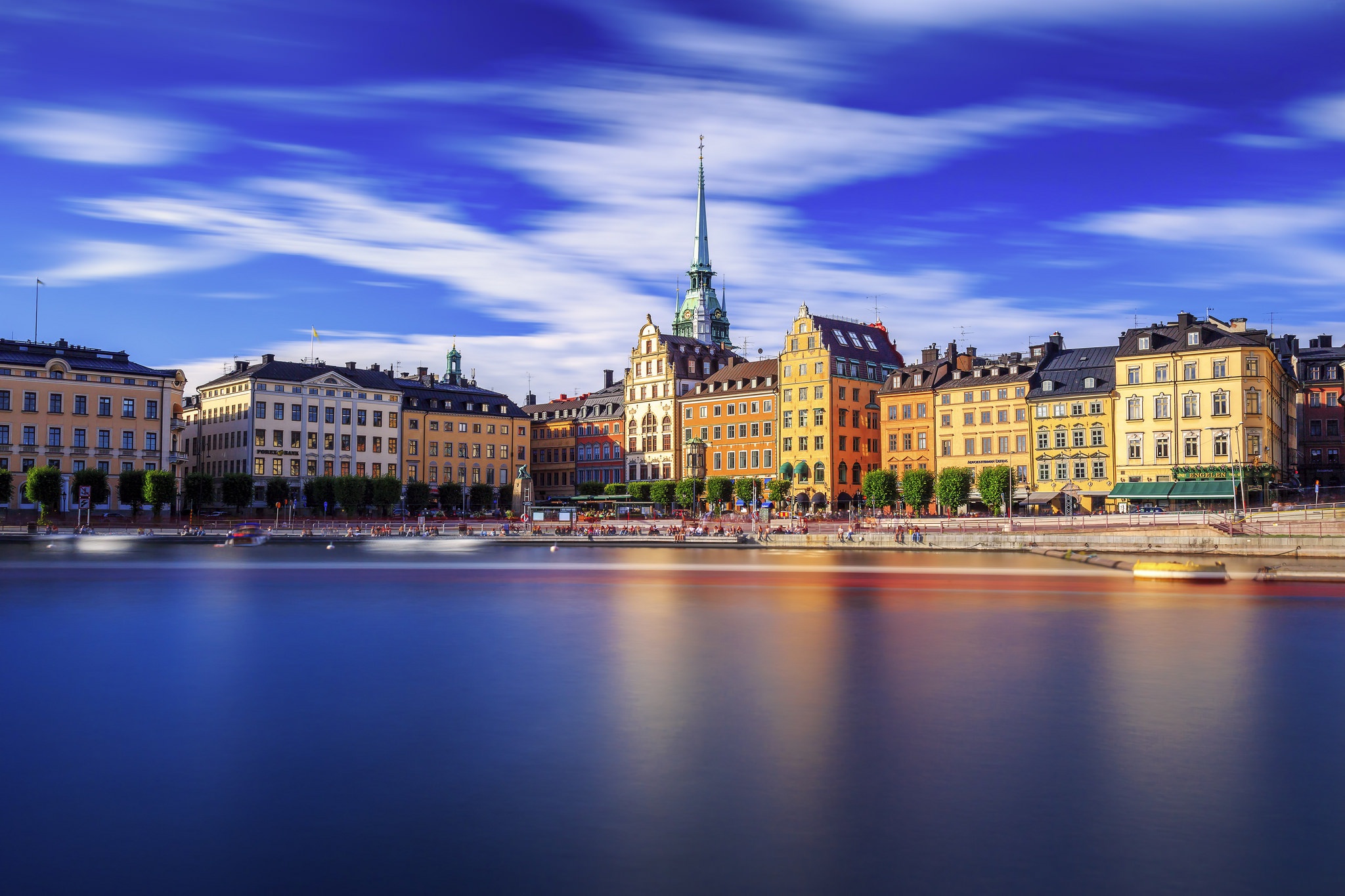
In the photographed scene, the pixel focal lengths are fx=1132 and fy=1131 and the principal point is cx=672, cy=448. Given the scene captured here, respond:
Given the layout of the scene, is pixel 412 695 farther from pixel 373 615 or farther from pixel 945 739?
pixel 373 615

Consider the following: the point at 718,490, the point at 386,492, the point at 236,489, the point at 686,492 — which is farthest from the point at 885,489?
the point at 236,489

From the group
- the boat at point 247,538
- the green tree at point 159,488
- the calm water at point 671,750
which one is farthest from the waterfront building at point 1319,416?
the green tree at point 159,488

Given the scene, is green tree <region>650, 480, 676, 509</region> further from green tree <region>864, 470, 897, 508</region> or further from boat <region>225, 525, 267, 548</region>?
boat <region>225, 525, 267, 548</region>

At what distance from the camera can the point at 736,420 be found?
431 feet

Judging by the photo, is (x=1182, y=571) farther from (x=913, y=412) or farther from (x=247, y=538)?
(x=247, y=538)

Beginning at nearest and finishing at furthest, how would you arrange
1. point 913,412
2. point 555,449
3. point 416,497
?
point 913,412 → point 416,497 → point 555,449

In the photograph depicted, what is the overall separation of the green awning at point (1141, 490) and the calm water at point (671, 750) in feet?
159

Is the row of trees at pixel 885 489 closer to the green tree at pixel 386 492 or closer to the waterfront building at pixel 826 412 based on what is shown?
the waterfront building at pixel 826 412

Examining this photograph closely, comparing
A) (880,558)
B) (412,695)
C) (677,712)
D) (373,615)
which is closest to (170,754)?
(412,695)

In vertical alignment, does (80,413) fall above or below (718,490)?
above

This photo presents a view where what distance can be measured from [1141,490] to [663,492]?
5302cm

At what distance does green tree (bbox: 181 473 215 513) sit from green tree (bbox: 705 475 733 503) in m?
52.1

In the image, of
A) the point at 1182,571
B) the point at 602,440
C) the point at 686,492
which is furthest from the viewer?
the point at 602,440

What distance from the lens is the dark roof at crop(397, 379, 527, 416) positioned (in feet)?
461
